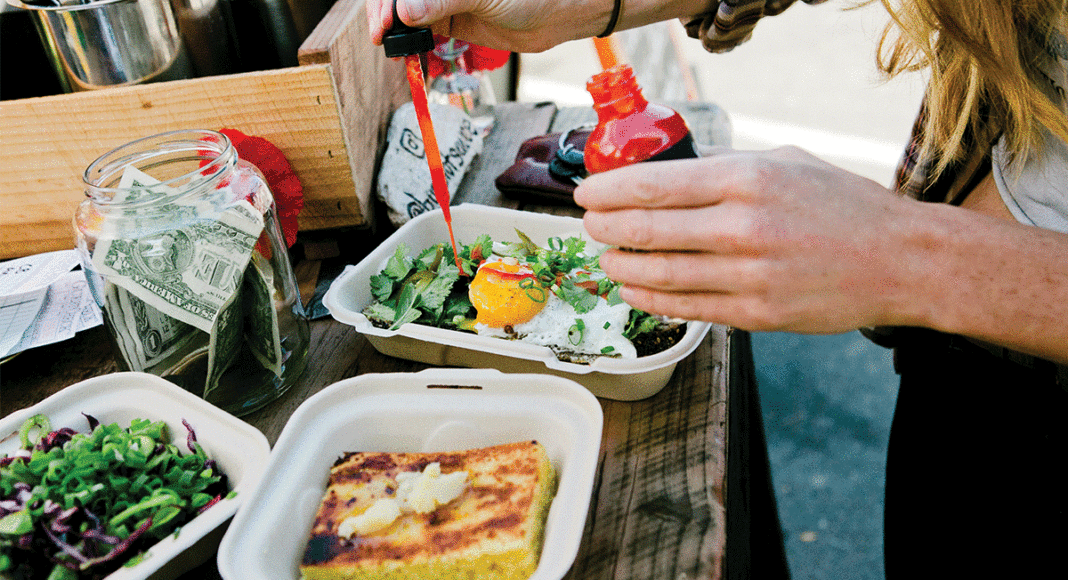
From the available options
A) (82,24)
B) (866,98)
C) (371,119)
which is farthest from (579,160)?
(866,98)

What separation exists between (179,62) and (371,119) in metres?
0.32

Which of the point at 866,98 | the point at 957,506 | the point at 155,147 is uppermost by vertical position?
the point at 155,147

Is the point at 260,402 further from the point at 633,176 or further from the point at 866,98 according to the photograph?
the point at 866,98

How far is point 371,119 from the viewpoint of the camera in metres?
1.24

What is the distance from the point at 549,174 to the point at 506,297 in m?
0.47

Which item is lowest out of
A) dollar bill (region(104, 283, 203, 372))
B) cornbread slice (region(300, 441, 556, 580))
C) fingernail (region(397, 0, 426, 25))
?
cornbread slice (region(300, 441, 556, 580))

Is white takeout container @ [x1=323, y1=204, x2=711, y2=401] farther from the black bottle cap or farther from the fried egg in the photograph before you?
the black bottle cap

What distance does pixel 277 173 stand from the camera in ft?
3.44

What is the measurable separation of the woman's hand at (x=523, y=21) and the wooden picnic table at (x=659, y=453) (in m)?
0.43

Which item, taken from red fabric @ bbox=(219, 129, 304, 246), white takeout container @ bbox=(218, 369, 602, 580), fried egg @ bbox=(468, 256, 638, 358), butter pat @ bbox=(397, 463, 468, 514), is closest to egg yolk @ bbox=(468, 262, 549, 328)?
fried egg @ bbox=(468, 256, 638, 358)

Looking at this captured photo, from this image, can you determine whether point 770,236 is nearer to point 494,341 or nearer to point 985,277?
point 985,277

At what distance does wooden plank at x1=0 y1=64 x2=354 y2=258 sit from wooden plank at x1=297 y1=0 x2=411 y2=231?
26 mm

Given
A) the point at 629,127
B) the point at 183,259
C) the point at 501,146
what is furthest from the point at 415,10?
the point at 501,146

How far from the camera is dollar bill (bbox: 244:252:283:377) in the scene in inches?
32.8
